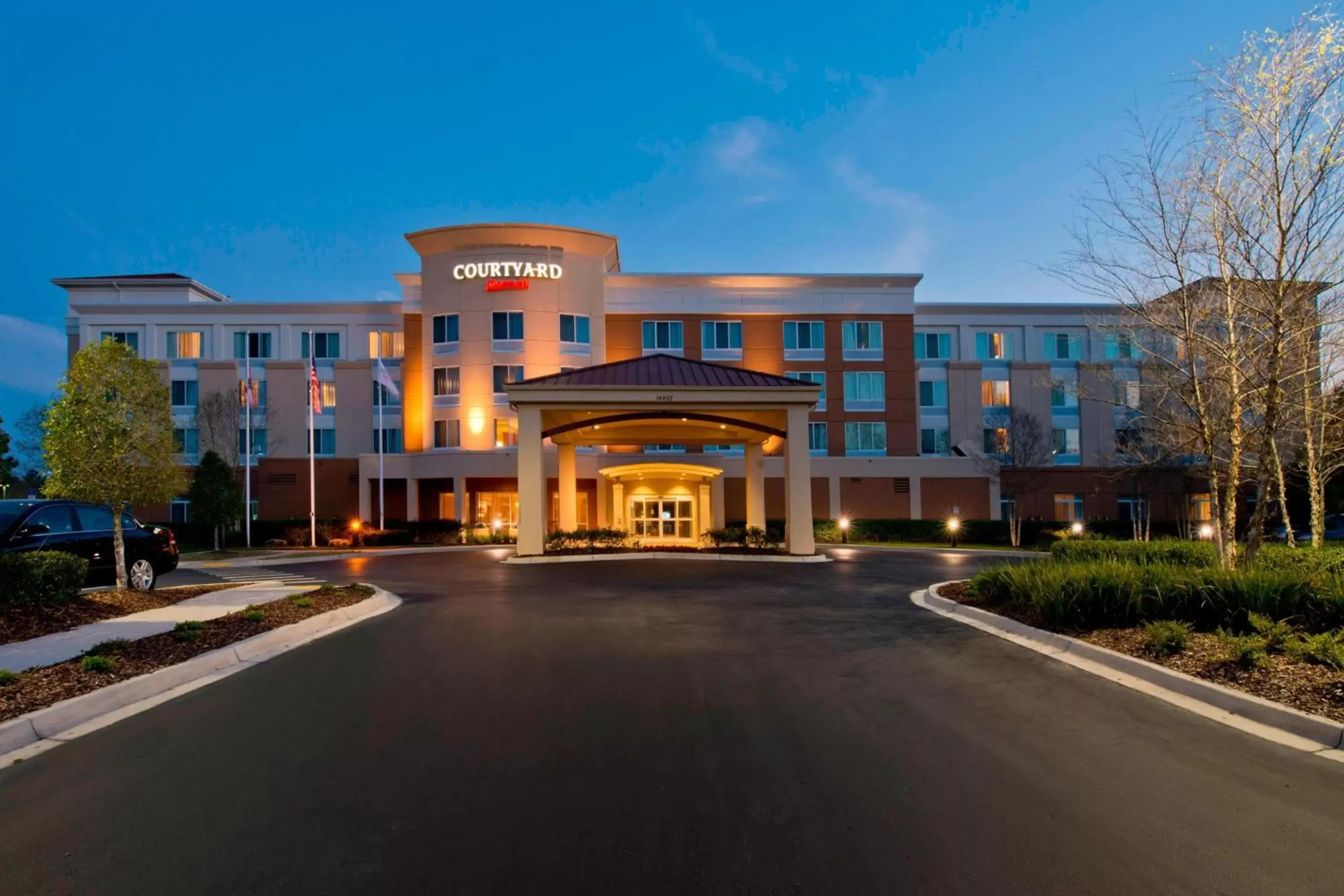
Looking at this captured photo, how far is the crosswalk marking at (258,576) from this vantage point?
18406 mm

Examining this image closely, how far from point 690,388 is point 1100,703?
1907 cm

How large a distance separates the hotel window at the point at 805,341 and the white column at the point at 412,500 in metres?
21.7

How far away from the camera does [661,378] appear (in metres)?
26.2

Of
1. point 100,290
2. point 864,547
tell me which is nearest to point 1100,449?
point 864,547

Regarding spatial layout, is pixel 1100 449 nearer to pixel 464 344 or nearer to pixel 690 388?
pixel 690 388

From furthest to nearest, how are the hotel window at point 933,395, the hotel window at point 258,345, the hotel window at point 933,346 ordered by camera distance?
the hotel window at point 933,346 < the hotel window at point 933,395 < the hotel window at point 258,345

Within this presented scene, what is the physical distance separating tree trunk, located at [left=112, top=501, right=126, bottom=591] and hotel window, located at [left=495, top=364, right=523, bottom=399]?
26761 millimetres

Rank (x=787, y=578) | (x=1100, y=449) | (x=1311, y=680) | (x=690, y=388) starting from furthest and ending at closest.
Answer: (x=1100, y=449)
(x=690, y=388)
(x=787, y=578)
(x=1311, y=680)

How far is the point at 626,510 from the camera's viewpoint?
3597cm

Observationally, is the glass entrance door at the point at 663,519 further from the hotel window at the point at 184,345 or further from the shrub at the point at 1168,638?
the hotel window at the point at 184,345

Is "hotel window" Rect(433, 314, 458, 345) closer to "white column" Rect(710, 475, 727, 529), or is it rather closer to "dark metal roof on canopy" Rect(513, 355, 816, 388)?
"white column" Rect(710, 475, 727, 529)

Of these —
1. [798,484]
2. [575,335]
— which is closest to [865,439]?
[575,335]

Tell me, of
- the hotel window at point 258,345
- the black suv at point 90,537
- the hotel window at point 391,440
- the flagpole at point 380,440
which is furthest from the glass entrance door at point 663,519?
the hotel window at point 258,345

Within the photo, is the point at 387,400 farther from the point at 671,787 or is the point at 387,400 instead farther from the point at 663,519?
the point at 671,787
